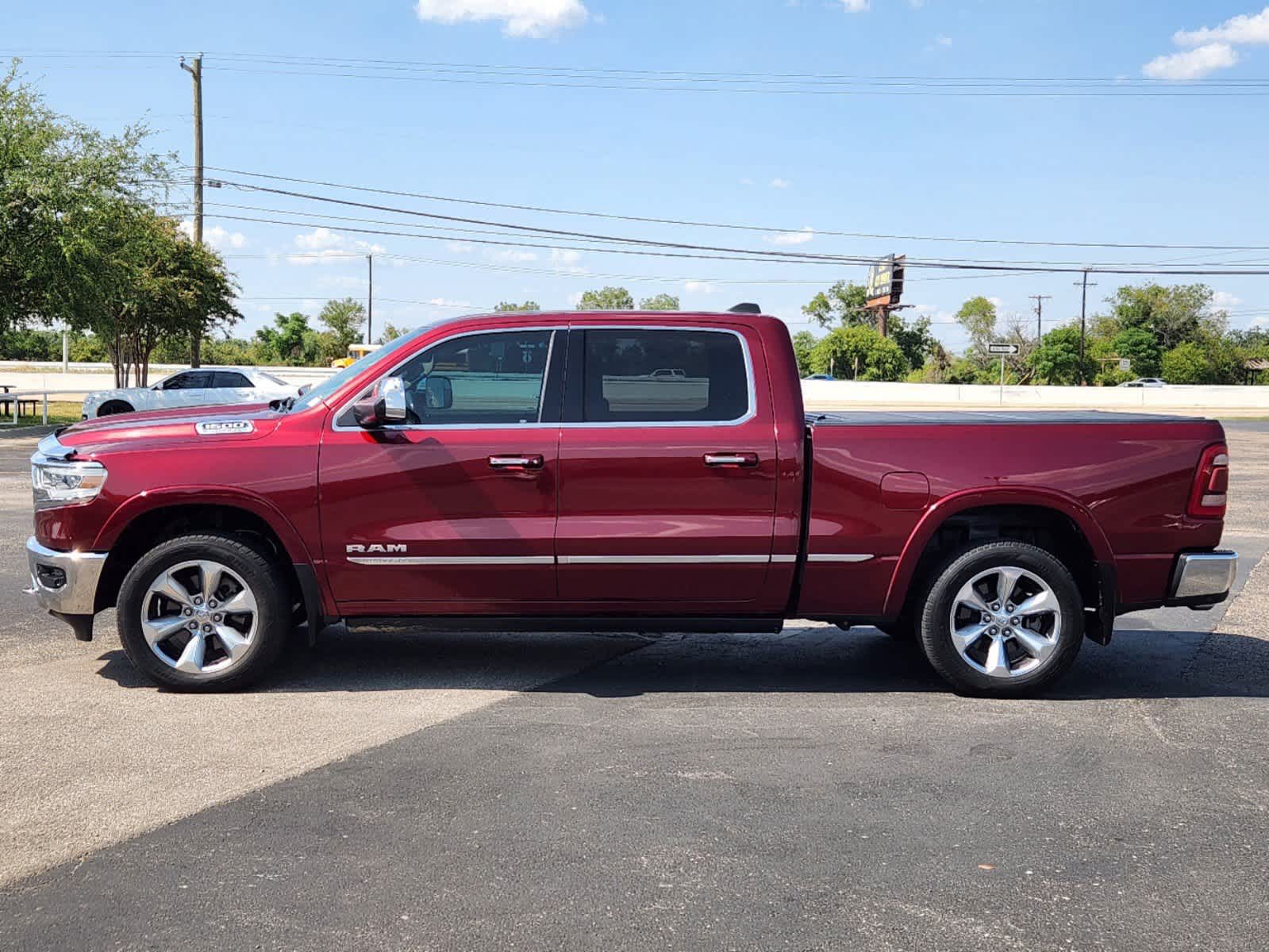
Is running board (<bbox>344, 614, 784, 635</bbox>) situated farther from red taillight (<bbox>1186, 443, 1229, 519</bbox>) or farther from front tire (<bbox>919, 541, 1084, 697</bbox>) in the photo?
red taillight (<bbox>1186, 443, 1229, 519</bbox>)

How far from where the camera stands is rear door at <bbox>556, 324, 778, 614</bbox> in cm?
568

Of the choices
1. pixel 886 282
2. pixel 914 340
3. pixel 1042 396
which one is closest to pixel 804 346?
pixel 914 340

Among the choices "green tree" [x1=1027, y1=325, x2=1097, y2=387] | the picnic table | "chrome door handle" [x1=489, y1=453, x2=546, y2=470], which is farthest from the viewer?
"green tree" [x1=1027, y1=325, x2=1097, y2=387]

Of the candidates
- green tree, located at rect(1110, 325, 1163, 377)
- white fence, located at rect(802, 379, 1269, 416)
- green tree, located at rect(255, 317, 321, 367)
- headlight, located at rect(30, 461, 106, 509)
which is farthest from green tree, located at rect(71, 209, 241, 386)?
green tree, located at rect(1110, 325, 1163, 377)

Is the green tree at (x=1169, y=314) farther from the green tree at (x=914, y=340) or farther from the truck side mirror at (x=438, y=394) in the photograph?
the truck side mirror at (x=438, y=394)

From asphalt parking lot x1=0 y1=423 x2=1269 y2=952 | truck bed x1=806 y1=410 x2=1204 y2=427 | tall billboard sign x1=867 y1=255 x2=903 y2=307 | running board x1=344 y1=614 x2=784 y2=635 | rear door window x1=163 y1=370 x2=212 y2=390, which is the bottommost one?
asphalt parking lot x1=0 y1=423 x2=1269 y2=952

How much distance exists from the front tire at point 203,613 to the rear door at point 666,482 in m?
1.49

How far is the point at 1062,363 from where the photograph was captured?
93.8 metres

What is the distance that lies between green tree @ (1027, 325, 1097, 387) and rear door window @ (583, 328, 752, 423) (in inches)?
3695

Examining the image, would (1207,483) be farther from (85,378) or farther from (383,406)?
(85,378)

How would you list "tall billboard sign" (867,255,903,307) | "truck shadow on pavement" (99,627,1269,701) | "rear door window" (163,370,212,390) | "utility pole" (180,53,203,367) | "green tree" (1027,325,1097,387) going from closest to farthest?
"truck shadow on pavement" (99,627,1269,701)
"rear door window" (163,370,212,390)
"utility pole" (180,53,203,367)
"tall billboard sign" (867,255,903,307)
"green tree" (1027,325,1097,387)

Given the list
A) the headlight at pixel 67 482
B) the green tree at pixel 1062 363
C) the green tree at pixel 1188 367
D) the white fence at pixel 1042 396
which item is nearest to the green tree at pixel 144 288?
the headlight at pixel 67 482

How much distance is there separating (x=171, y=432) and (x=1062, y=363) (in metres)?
96.0

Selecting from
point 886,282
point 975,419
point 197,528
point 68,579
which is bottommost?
point 68,579
